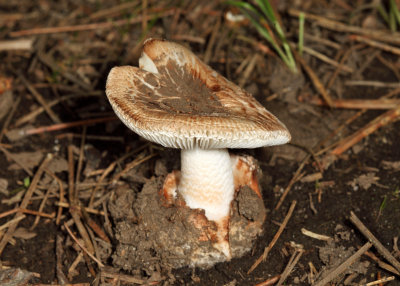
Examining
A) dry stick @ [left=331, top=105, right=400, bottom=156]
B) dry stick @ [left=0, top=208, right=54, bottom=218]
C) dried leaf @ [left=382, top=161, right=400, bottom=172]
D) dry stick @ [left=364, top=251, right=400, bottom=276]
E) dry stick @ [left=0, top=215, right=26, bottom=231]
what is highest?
dry stick @ [left=331, top=105, right=400, bottom=156]

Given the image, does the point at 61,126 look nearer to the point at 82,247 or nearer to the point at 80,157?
the point at 80,157

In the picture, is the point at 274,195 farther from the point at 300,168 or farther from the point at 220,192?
the point at 220,192

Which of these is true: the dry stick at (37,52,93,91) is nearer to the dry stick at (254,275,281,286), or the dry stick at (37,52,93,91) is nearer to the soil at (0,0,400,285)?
the soil at (0,0,400,285)

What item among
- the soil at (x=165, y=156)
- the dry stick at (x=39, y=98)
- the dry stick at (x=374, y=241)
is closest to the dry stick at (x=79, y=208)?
the soil at (x=165, y=156)

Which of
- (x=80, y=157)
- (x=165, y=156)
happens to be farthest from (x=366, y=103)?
(x=80, y=157)

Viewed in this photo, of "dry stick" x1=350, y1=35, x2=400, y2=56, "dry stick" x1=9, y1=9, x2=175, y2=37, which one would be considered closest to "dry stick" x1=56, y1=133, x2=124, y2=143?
"dry stick" x1=9, y1=9, x2=175, y2=37

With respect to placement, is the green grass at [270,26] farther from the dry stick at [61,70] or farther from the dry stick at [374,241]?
the dry stick at [374,241]
